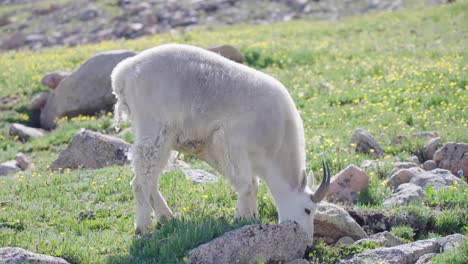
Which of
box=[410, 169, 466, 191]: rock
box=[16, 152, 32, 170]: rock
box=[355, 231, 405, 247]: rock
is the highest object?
box=[355, 231, 405, 247]: rock

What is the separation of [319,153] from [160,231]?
514 cm

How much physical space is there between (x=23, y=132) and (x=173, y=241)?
11242 millimetres

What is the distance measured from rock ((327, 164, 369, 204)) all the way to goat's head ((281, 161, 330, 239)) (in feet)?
5.36

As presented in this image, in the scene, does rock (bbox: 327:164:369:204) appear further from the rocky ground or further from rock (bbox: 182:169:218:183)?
the rocky ground

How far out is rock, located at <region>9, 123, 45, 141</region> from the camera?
1941 cm

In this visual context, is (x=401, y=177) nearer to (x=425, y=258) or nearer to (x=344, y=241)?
(x=344, y=241)

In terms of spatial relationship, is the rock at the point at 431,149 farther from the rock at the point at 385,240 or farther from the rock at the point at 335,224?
the rock at the point at 385,240

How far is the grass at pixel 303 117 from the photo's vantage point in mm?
10016

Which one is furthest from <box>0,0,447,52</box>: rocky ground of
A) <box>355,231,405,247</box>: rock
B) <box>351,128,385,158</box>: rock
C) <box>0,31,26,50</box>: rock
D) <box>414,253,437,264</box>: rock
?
<box>414,253,437,264</box>: rock

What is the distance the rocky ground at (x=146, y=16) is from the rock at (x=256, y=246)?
31017 mm

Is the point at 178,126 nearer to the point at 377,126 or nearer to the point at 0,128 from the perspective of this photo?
the point at 377,126

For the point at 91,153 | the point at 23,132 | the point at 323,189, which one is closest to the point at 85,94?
the point at 23,132

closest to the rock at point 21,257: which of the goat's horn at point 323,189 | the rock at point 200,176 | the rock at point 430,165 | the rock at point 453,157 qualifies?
the goat's horn at point 323,189

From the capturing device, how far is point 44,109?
21.4 meters
